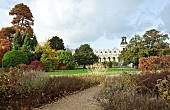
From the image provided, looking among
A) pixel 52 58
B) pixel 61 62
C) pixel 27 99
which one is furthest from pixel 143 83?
pixel 61 62

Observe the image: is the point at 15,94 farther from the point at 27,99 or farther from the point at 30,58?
the point at 30,58

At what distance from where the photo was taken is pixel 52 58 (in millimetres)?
38375

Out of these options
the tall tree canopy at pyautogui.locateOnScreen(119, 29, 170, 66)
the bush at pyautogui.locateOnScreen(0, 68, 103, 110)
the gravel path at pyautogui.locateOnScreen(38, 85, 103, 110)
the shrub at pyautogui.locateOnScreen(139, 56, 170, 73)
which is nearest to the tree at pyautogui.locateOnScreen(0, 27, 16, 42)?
the tall tree canopy at pyautogui.locateOnScreen(119, 29, 170, 66)

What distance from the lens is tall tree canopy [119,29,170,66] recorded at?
42719 mm

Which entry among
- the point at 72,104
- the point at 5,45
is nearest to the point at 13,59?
the point at 5,45

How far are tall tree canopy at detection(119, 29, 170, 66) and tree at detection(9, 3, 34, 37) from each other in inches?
697

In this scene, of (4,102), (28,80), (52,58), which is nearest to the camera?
(4,102)

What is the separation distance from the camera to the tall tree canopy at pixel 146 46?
42.7 meters

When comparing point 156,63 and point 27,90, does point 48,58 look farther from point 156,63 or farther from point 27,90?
point 27,90

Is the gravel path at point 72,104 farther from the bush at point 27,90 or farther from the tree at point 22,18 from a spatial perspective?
the tree at point 22,18

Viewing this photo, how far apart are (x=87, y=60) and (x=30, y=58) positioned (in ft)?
49.5

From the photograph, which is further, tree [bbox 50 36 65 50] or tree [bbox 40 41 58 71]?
tree [bbox 50 36 65 50]

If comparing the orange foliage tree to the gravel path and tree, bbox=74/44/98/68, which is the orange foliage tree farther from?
the gravel path

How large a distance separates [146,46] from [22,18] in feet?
72.8
